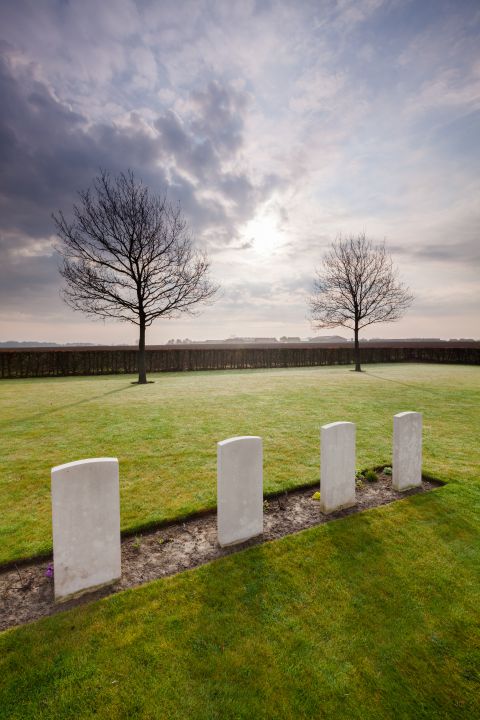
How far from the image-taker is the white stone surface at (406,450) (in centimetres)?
400

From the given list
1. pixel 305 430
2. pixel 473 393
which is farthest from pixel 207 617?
pixel 473 393

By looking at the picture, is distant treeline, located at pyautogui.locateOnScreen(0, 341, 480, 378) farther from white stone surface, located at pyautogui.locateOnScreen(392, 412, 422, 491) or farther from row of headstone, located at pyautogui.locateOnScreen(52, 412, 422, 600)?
white stone surface, located at pyautogui.locateOnScreen(392, 412, 422, 491)

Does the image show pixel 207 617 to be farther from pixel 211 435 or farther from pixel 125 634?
pixel 211 435

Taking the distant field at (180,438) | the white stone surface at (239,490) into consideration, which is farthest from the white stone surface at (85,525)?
the white stone surface at (239,490)

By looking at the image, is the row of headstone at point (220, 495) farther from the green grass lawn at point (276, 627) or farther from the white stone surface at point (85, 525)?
the green grass lawn at point (276, 627)

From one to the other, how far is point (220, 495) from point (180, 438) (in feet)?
11.7

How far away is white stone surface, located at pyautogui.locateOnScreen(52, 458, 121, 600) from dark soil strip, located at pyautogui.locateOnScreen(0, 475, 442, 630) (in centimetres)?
12

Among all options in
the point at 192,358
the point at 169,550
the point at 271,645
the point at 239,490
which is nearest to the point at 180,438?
the point at 169,550

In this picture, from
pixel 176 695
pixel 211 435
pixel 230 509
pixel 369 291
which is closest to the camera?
pixel 176 695

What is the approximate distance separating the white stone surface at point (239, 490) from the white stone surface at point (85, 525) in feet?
2.88

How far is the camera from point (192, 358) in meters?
25.1

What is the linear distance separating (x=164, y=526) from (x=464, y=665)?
2.51 m

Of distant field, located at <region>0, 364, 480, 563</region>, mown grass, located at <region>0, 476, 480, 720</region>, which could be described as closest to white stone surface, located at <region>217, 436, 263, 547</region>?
mown grass, located at <region>0, 476, 480, 720</region>

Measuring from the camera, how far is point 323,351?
31125mm
